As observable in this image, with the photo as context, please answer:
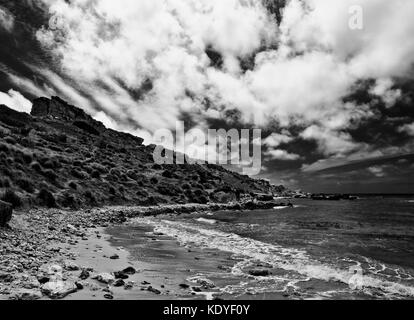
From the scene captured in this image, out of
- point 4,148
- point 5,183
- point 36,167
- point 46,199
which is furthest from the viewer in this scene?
point 36,167

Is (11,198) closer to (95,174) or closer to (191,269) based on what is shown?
(191,269)

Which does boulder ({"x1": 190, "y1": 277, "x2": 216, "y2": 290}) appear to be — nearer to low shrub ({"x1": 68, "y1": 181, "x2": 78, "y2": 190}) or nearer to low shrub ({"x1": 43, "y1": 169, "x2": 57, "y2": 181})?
low shrub ({"x1": 68, "y1": 181, "x2": 78, "y2": 190})

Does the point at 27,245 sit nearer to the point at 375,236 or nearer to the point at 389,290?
the point at 389,290

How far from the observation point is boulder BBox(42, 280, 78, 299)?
9.04m

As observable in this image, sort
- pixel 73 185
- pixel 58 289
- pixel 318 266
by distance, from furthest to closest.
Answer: pixel 73 185, pixel 318 266, pixel 58 289

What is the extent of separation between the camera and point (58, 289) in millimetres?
9289

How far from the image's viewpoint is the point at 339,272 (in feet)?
53.3

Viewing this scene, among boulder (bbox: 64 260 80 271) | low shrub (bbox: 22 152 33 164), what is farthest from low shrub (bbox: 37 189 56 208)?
boulder (bbox: 64 260 80 271)

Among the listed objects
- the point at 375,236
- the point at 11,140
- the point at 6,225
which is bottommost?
the point at 375,236

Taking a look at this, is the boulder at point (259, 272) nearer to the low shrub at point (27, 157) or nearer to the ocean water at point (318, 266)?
the ocean water at point (318, 266)

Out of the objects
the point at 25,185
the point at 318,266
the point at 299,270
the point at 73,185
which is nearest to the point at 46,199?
the point at 25,185
